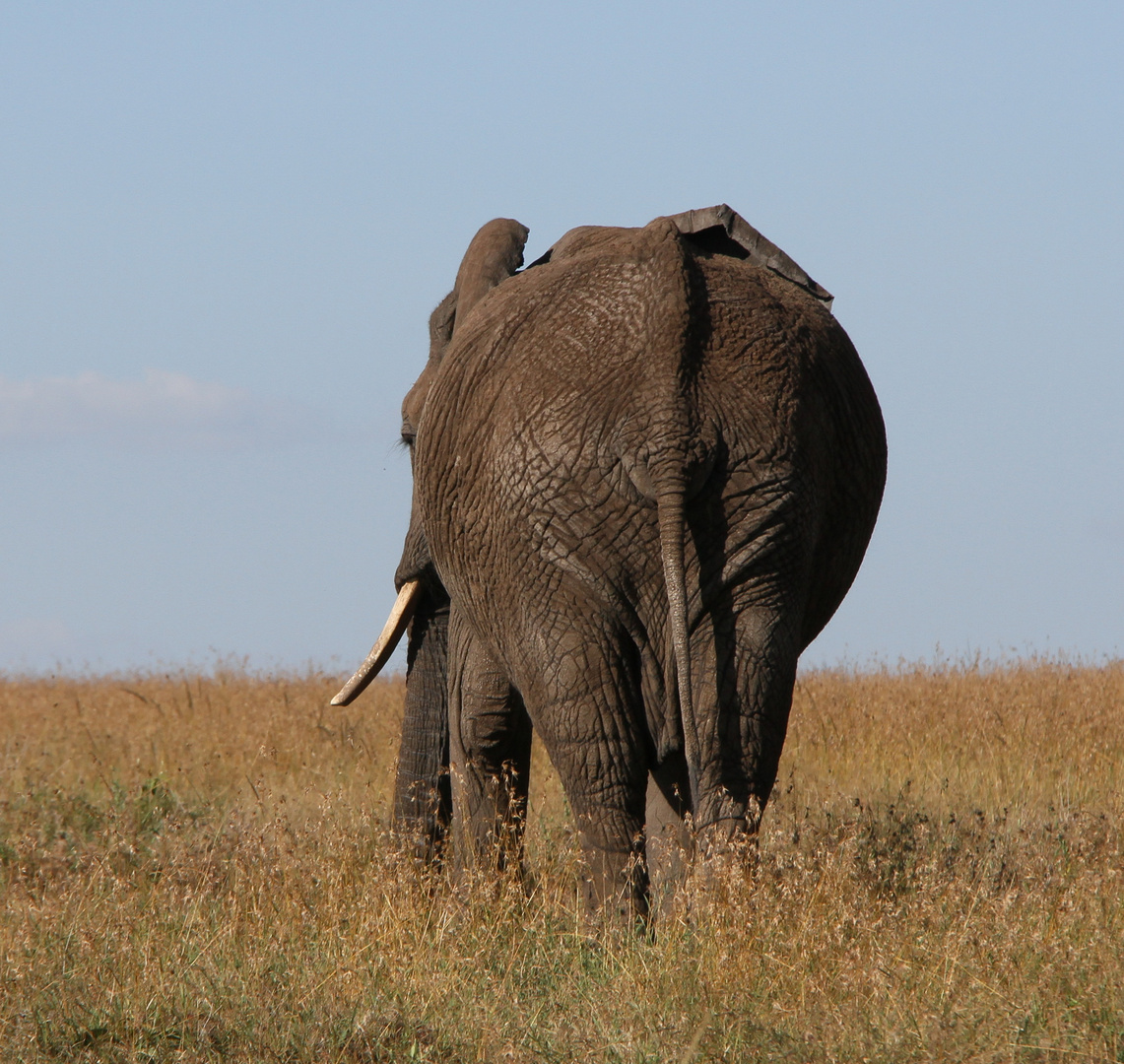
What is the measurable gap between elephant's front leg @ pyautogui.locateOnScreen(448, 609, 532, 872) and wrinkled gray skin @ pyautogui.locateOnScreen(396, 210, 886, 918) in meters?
0.58

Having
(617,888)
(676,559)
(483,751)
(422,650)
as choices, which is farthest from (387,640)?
(676,559)

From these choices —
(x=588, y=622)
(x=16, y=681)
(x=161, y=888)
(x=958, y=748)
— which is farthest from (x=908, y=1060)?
(x=16, y=681)

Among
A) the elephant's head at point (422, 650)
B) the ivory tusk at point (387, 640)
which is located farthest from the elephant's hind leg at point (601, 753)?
the ivory tusk at point (387, 640)

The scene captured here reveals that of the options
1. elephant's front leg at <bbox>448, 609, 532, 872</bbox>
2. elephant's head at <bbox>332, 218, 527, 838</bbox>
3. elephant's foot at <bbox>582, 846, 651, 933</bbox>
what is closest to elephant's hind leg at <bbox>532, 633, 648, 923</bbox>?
elephant's foot at <bbox>582, 846, 651, 933</bbox>

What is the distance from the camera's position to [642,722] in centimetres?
448

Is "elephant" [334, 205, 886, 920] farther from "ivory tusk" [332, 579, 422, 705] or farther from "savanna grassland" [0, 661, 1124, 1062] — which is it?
"ivory tusk" [332, 579, 422, 705]

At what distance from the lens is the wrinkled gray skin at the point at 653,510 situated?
428cm

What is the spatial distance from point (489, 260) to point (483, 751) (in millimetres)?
1868

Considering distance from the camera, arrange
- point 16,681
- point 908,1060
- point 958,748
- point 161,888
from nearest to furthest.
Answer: point 908,1060 < point 161,888 < point 958,748 < point 16,681

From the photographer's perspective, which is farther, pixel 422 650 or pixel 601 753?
pixel 422 650

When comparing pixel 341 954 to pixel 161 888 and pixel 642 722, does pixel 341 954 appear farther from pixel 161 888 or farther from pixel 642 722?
pixel 161 888

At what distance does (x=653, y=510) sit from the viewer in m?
4.29

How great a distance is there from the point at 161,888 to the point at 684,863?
2675 mm

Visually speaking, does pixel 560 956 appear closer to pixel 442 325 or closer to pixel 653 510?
pixel 653 510
